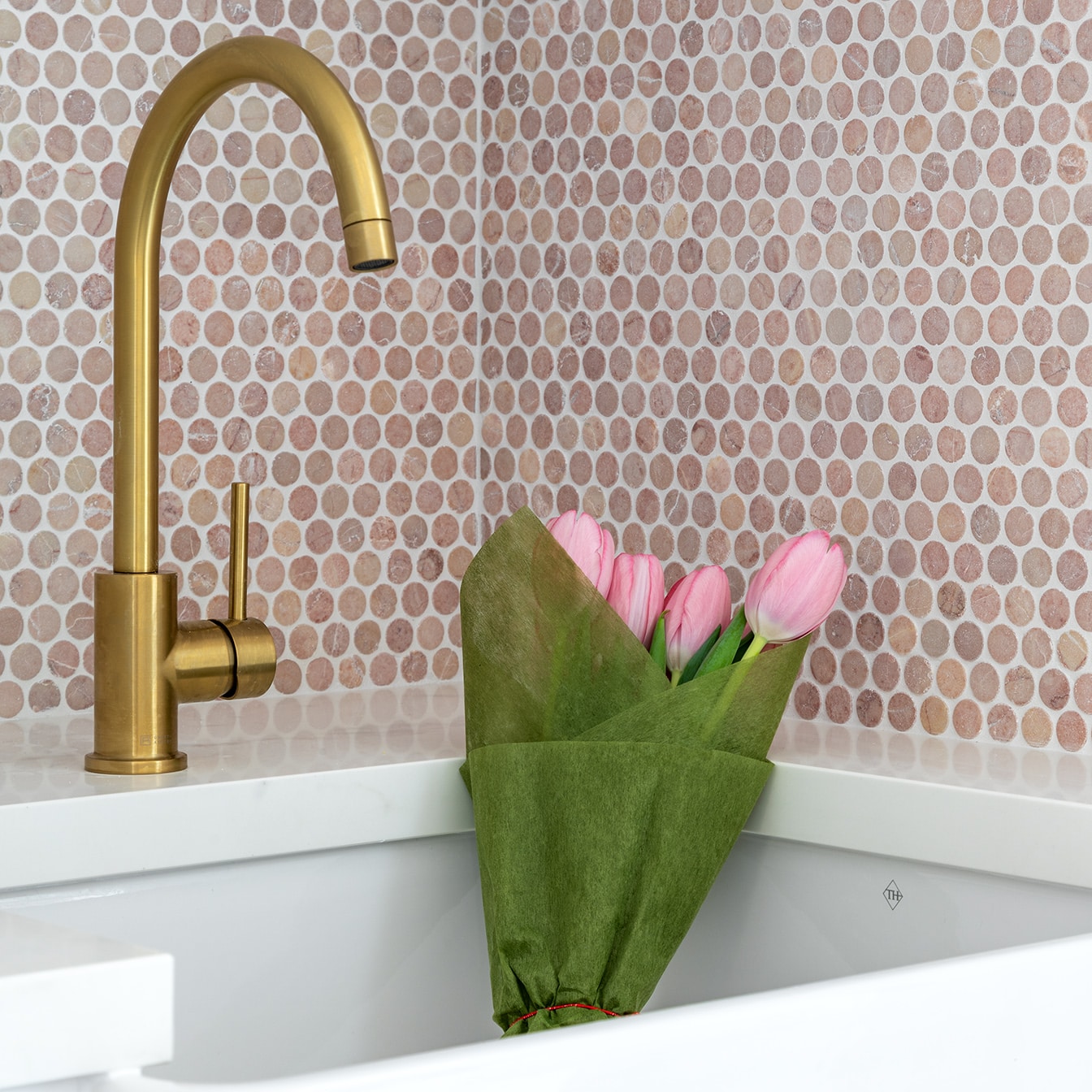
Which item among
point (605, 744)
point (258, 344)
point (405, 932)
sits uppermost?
point (258, 344)

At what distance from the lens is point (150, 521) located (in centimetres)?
82

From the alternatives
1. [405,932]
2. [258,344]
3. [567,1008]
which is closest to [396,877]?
[405,932]

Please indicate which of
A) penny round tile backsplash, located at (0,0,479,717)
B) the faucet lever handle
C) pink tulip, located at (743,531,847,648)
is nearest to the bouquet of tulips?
pink tulip, located at (743,531,847,648)

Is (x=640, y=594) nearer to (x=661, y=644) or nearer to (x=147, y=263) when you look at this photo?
(x=661, y=644)

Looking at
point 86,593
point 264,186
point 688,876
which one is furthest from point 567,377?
point 688,876

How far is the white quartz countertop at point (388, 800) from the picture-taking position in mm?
710

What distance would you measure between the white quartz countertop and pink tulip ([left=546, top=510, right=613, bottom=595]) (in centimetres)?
13

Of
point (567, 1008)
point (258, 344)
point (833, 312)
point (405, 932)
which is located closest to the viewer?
point (567, 1008)

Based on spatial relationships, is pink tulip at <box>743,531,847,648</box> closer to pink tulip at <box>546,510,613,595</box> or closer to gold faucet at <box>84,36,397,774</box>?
pink tulip at <box>546,510,613,595</box>

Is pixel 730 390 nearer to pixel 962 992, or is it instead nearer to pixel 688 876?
pixel 688 876

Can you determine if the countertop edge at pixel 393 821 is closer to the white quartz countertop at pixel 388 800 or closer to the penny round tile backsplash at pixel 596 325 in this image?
the white quartz countertop at pixel 388 800

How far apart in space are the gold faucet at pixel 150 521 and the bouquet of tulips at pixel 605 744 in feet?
0.48

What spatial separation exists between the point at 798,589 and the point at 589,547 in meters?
0.12

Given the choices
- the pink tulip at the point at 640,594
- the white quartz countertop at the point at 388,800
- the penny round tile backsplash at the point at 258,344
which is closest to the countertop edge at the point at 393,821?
the white quartz countertop at the point at 388,800
